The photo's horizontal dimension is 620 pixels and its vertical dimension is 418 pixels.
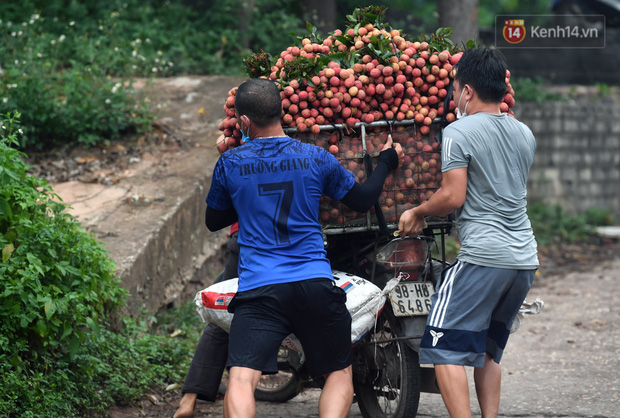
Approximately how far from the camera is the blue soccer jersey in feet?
10.7

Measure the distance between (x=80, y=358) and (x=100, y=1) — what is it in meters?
7.58

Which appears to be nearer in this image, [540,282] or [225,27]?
[540,282]

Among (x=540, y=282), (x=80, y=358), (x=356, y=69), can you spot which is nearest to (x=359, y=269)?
(x=356, y=69)

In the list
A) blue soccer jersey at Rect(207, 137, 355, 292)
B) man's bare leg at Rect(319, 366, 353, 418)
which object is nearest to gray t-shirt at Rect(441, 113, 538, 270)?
blue soccer jersey at Rect(207, 137, 355, 292)

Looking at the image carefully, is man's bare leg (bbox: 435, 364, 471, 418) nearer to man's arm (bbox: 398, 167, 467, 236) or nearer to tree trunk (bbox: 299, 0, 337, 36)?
man's arm (bbox: 398, 167, 467, 236)

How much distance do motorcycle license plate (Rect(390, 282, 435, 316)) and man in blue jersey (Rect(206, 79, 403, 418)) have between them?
1.43ft

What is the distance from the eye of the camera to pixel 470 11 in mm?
10570

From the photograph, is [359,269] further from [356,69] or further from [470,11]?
[470,11]

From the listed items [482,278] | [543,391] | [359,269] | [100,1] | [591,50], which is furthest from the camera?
[591,50]

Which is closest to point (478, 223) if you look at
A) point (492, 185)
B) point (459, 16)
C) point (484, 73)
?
point (492, 185)

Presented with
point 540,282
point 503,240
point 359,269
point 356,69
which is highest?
point 356,69

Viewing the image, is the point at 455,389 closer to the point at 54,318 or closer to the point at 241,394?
the point at 241,394

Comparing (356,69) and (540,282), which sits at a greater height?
(356,69)

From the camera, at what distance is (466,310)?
3.40 metres
